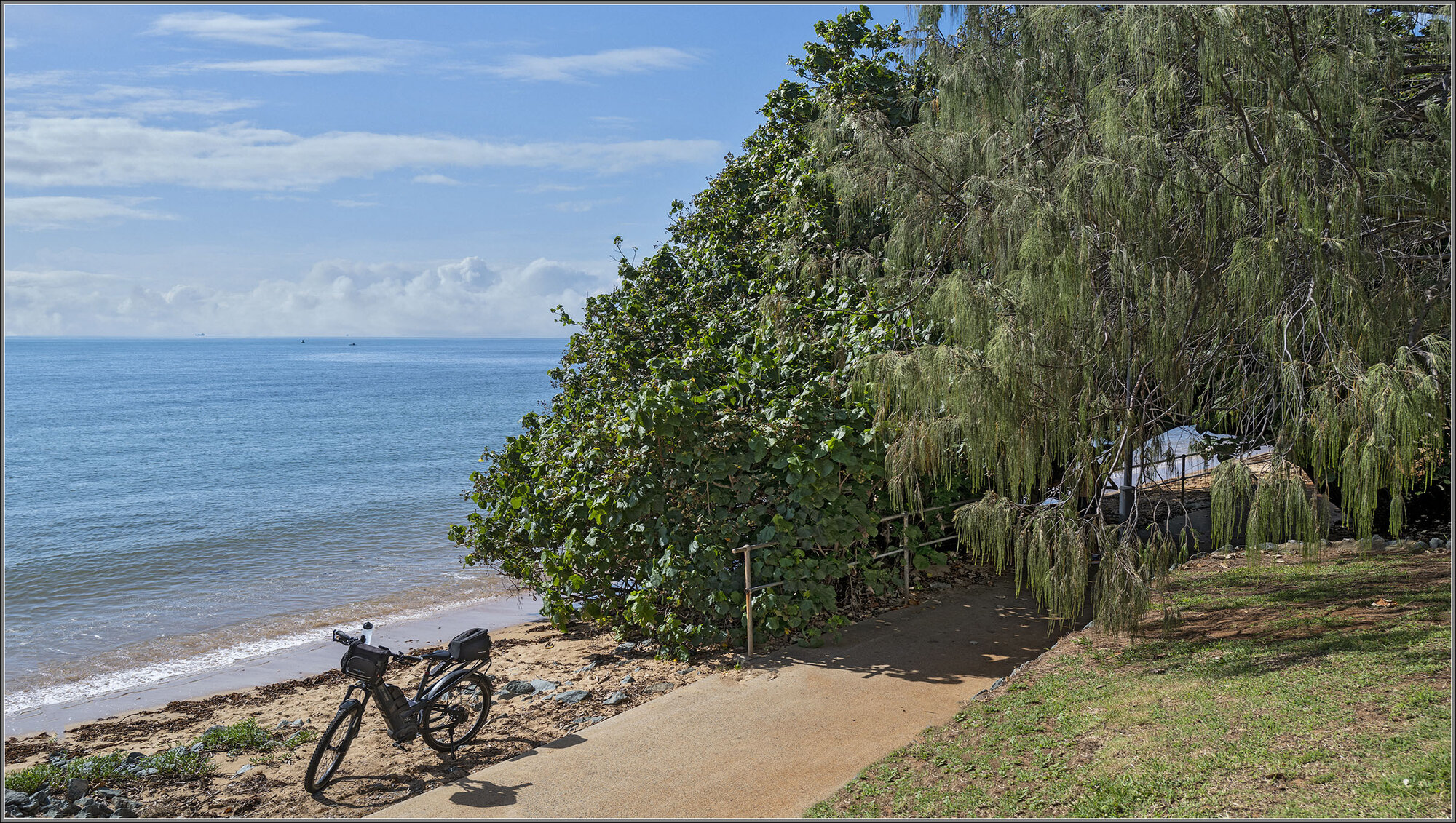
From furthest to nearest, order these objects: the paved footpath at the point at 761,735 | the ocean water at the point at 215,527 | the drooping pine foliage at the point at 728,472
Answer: the ocean water at the point at 215,527 → the drooping pine foliage at the point at 728,472 → the paved footpath at the point at 761,735

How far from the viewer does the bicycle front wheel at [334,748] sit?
5.36 m

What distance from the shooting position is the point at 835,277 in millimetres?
9016

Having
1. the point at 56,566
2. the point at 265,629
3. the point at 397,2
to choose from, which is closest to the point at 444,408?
the point at 56,566

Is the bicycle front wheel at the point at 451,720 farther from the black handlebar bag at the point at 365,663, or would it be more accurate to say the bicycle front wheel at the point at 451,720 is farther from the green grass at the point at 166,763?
the green grass at the point at 166,763

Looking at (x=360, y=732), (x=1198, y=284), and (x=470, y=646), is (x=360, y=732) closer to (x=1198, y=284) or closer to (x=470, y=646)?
(x=470, y=646)

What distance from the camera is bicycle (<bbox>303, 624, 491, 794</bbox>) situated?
5418 mm

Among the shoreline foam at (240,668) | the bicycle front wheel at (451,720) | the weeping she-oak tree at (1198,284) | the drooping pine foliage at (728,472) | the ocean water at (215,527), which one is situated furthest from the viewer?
the ocean water at (215,527)

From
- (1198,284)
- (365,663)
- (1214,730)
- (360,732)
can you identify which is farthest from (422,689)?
(1198,284)

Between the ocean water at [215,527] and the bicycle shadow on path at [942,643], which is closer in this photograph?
the bicycle shadow on path at [942,643]

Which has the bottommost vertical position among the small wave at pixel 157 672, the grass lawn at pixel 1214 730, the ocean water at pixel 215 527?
the small wave at pixel 157 672

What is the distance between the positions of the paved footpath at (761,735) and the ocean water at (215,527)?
7.58 metres

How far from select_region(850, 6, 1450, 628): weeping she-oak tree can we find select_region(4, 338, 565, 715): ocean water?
9.71m

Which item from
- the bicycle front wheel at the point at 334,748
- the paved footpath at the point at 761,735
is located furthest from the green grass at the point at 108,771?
the paved footpath at the point at 761,735

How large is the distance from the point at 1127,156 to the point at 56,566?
19663 millimetres
